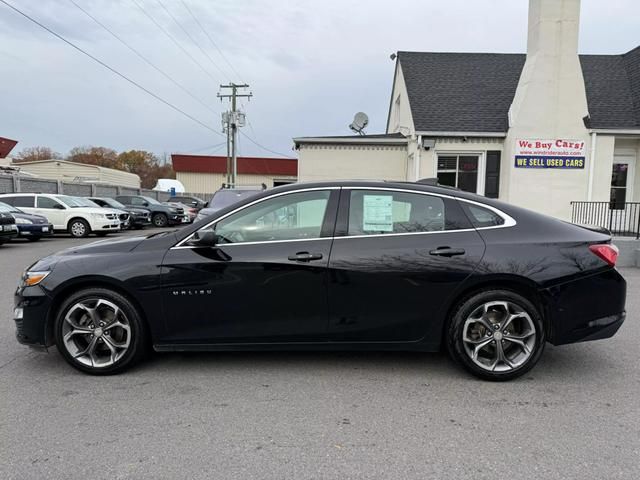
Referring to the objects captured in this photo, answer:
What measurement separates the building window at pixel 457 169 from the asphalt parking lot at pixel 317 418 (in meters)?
10.3

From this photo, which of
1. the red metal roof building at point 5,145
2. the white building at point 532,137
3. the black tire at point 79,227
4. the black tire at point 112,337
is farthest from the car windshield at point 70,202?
the red metal roof building at point 5,145

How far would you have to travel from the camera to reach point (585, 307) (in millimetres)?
3600

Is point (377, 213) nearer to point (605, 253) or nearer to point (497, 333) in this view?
point (497, 333)

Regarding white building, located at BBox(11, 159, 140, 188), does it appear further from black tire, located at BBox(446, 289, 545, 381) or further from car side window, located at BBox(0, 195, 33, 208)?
black tire, located at BBox(446, 289, 545, 381)

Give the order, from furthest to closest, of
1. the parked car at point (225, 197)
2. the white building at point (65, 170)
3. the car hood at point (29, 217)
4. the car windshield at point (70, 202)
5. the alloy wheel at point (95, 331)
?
1. the white building at point (65, 170)
2. the car windshield at point (70, 202)
3. the car hood at point (29, 217)
4. the parked car at point (225, 197)
5. the alloy wheel at point (95, 331)

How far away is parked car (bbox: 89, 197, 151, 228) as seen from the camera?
20.8 meters

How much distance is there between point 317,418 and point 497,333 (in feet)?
5.30

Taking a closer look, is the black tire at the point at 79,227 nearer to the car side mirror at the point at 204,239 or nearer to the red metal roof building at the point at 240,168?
the car side mirror at the point at 204,239

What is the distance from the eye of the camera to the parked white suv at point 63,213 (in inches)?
641

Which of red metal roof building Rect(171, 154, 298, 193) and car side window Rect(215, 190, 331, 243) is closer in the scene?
car side window Rect(215, 190, 331, 243)

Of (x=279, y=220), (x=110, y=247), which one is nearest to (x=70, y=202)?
(x=110, y=247)

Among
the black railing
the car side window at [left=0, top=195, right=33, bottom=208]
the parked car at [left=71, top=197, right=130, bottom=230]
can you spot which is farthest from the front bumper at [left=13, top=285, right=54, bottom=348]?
the car side window at [left=0, top=195, right=33, bottom=208]

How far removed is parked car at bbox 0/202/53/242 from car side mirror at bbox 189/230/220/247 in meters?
12.9

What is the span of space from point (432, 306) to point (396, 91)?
1816 centimetres
